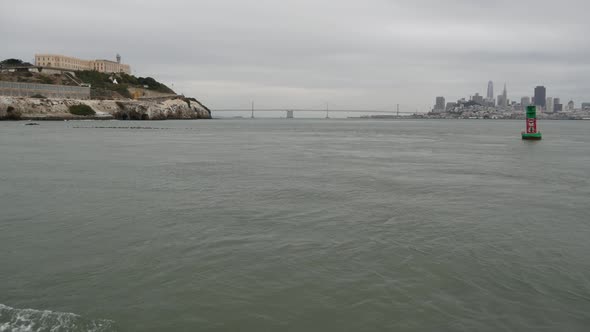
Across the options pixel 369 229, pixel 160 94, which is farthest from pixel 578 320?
pixel 160 94

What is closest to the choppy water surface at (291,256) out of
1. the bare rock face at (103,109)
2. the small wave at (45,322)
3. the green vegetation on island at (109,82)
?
the small wave at (45,322)

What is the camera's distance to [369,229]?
1195 centimetres

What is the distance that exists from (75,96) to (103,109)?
12.3 metres

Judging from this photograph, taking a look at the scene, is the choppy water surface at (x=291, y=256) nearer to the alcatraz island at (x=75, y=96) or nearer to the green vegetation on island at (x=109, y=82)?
the alcatraz island at (x=75, y=96)

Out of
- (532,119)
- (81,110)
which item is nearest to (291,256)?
(532,119)

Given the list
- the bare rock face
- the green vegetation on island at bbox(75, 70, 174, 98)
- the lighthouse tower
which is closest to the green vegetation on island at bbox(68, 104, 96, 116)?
the bare rock face

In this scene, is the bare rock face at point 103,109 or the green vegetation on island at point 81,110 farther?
the green vegetation on island at point 81,110

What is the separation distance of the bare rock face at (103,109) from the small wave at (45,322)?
112735 millimetres

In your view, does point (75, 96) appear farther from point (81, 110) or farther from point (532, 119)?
point (532, 119)

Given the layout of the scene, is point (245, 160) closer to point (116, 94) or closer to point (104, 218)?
point (104, 218)

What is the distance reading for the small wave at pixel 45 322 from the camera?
6.41m

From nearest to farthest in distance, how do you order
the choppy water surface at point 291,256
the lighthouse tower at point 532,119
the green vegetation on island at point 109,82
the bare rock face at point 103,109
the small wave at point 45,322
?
the small wave at point 45,322 < the choppy water surface at point 291,256 < the lighthouse tower at point 532,119 < the bare rock face at point 103,109 < the green vegetation on island at point 109,82

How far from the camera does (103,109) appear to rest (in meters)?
130

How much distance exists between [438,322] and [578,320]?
7.37 ft
